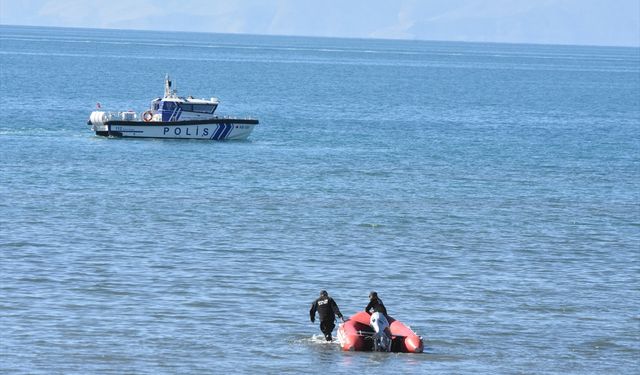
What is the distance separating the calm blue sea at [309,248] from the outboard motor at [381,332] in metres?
0.46

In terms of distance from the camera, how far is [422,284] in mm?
Answer: 39031

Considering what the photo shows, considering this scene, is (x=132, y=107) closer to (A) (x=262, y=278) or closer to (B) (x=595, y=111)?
(B) (x=595, y=111)

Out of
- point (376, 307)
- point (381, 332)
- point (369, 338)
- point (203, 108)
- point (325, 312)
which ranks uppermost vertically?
point (203, 108)

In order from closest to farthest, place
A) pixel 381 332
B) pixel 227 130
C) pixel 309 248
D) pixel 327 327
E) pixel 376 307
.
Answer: pixel 381 332 < pixel 376 307 < pixel 327 327 < pixel 309 248 < pixel 227 130

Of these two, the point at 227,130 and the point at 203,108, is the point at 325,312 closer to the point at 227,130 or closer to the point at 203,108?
the point at 203,108

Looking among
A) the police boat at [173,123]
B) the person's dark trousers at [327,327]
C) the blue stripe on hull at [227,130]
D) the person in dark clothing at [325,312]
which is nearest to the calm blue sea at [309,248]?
the person's dark trousers at [327,327]

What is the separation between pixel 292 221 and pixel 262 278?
11.3m

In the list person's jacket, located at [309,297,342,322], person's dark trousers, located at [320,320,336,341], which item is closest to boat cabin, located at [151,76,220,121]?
person's dark trousers, located at [320,320,336,341]

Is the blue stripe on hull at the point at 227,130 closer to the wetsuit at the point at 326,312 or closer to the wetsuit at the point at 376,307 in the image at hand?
the wetsuit at the point at 326,312

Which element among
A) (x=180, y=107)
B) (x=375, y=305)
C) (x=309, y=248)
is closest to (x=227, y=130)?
(x=180, y=107)

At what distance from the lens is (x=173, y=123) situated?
7875 centimetres

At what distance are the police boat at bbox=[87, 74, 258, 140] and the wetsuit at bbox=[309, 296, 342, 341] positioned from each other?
47.2m

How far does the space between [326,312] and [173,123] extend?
160 feet

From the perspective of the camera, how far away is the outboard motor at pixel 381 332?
3067 cm
